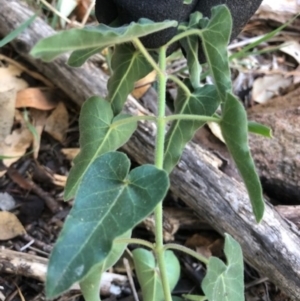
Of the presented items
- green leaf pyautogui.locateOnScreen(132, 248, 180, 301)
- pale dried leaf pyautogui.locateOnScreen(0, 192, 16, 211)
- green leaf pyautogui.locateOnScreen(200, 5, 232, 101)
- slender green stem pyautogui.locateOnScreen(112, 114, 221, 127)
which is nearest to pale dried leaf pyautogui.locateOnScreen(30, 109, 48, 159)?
pale dried leaf pyautogui.locateOnScreen(0, 192, 16, 211)

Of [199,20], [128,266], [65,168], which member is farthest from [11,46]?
[199,20]

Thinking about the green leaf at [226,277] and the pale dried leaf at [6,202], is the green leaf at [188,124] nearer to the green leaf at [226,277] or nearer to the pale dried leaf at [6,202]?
the green leaf at [226,277]

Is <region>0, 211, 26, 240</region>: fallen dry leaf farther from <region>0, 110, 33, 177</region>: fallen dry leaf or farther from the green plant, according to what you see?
the green plant

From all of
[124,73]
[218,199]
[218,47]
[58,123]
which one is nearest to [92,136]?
[124,73]

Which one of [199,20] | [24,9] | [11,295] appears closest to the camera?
[199,20]

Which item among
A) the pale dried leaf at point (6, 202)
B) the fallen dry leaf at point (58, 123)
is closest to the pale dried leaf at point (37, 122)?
the fallen dry leaf at point (58, 123)

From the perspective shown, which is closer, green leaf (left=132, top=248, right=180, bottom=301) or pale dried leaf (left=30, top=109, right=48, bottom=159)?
green leaf (left=132, top=248, right=180, bottom=301)

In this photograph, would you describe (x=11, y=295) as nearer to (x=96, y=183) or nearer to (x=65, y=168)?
(x=65, y=168)

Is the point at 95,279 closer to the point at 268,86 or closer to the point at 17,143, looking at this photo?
the point at 17,143
